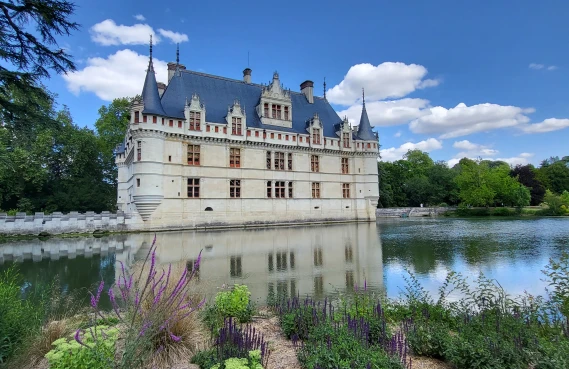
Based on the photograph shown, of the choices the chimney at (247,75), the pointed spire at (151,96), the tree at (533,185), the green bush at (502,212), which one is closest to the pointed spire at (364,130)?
the chimney at (247,75)

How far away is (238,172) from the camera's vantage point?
26391 mm

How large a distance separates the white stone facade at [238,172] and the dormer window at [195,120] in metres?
0.08

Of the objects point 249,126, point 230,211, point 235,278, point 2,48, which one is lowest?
point 235,278

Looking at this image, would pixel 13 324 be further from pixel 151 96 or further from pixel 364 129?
pixel 364 129

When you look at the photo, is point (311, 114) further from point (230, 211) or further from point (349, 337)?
point (349, 337)

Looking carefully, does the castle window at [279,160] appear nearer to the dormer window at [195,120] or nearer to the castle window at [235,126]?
the castle window at [235,126]

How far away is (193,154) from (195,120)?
251 cm

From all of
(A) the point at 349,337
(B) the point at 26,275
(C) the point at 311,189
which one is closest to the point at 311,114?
(C) the point at 311,189

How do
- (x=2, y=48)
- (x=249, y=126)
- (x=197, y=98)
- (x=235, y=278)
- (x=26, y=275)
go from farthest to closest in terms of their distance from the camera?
(x=249, y=126), (x=197, y=98), (x=26, y=275), (x=235, y=278), (x=2, y=48)

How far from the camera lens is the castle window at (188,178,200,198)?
963 inches

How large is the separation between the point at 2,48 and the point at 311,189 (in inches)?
999

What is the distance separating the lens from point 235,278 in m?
8.09

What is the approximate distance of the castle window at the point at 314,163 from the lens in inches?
1196

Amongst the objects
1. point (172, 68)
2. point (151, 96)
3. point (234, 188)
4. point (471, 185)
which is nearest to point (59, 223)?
point (151, 96)
